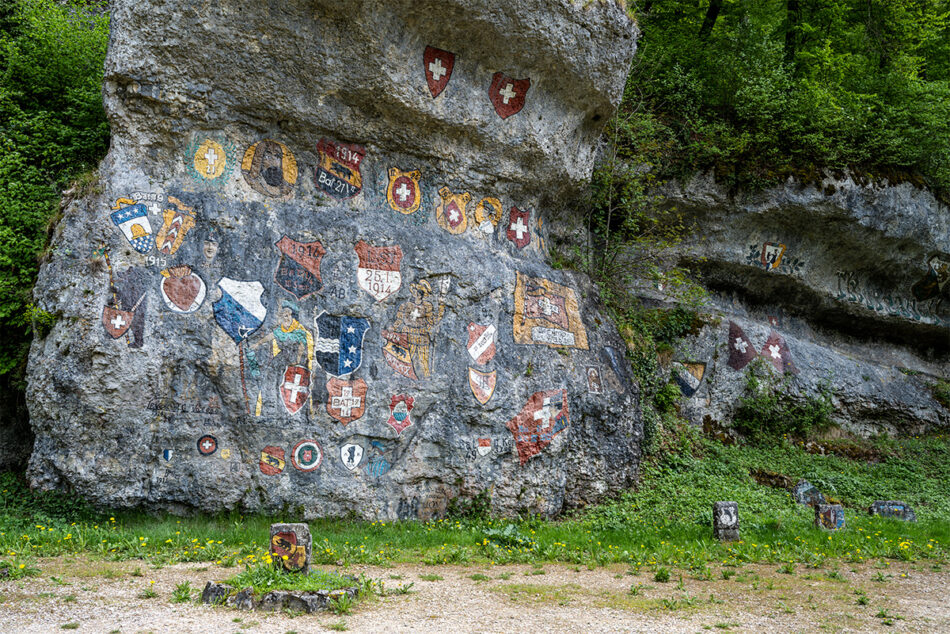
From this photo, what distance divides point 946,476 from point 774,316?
4.08m

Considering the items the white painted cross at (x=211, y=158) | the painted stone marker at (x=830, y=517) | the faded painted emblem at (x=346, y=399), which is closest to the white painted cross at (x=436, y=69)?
the white painted cross at (x=211, y=158)

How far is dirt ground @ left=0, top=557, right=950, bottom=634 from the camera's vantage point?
4469 mm

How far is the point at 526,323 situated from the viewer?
10016mm

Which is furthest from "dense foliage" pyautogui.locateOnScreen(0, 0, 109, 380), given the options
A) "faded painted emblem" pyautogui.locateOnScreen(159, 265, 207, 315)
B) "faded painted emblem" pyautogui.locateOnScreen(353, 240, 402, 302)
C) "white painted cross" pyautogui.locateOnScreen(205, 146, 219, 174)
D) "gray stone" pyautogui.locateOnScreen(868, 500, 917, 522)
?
"gray stone" pyautogui.locateOnScreen(868, 500, 917, 522)

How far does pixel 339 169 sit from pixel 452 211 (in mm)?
1686

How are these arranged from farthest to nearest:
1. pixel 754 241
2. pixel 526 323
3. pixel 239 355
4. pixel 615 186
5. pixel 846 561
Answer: pixel 754 241
pixel 615 186
pixel 526 323
pixel 239 355
pixel 846 561

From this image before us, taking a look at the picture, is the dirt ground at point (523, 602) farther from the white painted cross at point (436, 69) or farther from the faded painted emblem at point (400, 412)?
the white painted cross at point (436, 69)

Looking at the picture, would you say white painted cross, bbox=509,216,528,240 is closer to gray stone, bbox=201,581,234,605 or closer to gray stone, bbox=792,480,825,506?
gray stone, bbox=792,480,825,506

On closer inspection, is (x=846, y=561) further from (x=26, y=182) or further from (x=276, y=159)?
(x=26, y=182)

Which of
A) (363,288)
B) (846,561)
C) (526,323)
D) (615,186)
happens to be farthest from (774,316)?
(363,288)

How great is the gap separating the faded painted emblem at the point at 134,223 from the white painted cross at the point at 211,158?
36.5 inches

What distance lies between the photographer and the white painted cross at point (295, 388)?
822 centimetres

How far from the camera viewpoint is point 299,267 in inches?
339

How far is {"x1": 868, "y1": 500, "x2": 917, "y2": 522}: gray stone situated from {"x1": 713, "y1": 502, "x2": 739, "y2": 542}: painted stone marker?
336cm
